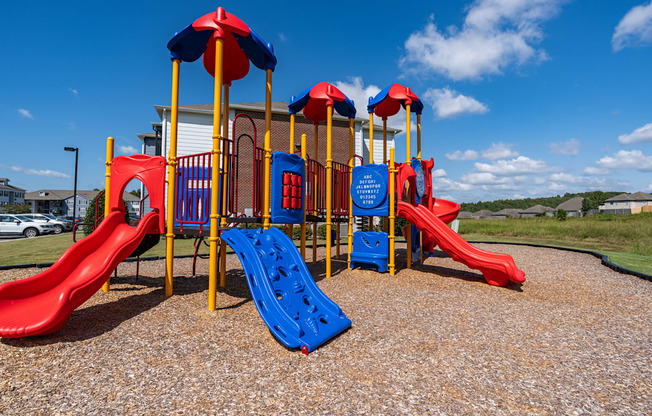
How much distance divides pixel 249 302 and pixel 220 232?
3.99 feet

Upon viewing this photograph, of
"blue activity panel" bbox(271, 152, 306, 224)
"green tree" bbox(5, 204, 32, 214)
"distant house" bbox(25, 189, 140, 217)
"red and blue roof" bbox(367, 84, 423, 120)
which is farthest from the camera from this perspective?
"distant house" bbox(25, 189, 140, 217)

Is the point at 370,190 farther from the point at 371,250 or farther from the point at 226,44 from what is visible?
the point at 226,44

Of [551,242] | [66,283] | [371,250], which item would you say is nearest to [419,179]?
[371,250]

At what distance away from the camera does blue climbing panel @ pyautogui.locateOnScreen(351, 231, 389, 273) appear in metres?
7.79

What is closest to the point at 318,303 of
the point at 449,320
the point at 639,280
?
the point at 449,320

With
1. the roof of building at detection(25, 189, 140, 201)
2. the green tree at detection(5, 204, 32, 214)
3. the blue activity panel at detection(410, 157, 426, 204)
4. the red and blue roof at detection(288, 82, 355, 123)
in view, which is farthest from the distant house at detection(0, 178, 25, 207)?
the blue activity panel at detection(410, 157, 426, 204)

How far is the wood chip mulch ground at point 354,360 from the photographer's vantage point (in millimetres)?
2564

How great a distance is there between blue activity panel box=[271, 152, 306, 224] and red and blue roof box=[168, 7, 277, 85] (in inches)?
66.6

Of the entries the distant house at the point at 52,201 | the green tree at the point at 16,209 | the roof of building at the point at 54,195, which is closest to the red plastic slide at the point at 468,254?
the distant house at the point at 52,201

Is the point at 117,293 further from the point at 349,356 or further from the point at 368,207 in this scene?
the point at 368,207

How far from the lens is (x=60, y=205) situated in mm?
68125

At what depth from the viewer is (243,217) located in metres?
5.60

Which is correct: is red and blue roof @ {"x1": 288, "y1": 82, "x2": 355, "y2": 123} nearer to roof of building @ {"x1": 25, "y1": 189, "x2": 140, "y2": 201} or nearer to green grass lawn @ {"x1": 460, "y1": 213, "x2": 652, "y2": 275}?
green grass lawn @ {"x1": 460, "y1": 213, "x2": 652, "y2": 275}

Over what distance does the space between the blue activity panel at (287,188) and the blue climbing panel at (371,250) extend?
86.6 inches
